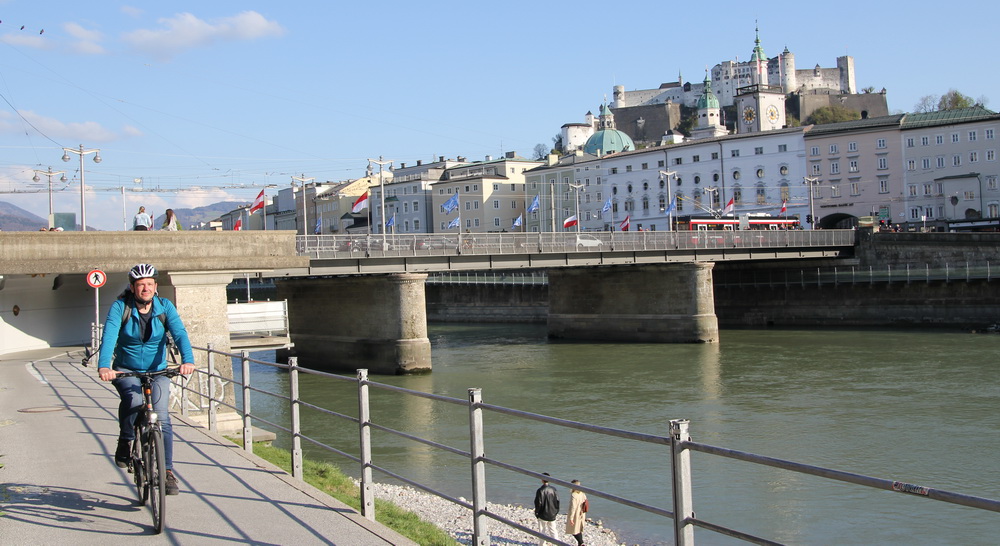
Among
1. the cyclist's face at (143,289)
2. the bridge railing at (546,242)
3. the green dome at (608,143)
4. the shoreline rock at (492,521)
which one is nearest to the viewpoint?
the cyclist's face at (143,289)

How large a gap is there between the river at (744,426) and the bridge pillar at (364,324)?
5.82ft

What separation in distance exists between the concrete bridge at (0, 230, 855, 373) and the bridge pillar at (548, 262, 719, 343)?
8cm

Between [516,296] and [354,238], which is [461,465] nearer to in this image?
[354,238]

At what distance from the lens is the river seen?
687 inches

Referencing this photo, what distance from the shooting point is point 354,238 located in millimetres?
39594

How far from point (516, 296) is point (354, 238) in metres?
41.2

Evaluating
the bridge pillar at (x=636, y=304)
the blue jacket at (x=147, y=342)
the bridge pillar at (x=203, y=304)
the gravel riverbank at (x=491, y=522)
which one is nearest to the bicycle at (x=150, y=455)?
the blue jacket at (x=147, y=342)

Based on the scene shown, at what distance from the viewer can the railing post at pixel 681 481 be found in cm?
474

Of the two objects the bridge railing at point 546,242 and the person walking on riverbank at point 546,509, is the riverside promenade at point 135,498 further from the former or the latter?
the bridge railing at point 546,242

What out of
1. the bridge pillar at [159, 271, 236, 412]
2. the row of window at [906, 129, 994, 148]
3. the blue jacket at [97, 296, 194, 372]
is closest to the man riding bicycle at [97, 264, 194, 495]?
the blue jacket at [97, 296, 194, 372]

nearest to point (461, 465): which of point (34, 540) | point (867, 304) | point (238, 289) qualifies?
point (34, 540)

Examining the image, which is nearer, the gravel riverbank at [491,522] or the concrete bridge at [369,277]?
the gravel riverbank at [491,522]

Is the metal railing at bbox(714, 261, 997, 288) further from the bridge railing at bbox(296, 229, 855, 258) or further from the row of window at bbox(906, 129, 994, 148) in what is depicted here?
the row of window at bbox(906, 129, 994, 148)

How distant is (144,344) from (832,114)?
171656 mm
